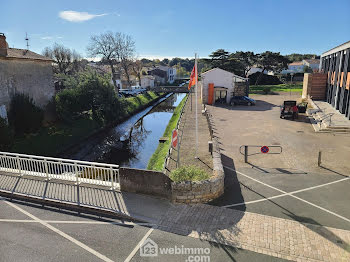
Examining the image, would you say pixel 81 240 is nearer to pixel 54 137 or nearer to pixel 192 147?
pixel 192 147

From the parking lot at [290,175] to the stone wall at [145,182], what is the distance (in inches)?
77.5

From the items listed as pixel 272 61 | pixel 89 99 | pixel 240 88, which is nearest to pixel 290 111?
pixel 240 88

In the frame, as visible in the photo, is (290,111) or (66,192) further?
(290,111)

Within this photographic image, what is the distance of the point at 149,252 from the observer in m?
6.68

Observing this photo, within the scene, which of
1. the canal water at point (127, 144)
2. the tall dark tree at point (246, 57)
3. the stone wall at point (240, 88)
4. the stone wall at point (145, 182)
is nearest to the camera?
the stone wall at point (145, 182)

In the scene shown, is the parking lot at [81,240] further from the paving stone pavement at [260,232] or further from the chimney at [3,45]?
the chimney at [3,45]

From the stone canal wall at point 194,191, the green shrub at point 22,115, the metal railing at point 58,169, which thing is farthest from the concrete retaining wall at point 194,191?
the green shrub at point 22,115

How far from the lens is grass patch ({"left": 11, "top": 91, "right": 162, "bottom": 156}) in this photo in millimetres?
19078

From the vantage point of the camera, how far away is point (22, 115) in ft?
A: 64.8

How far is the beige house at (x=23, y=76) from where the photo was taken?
62.6 feet

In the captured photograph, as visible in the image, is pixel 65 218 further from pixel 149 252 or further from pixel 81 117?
pixel 81 117

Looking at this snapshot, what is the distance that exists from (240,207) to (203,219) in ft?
5.08

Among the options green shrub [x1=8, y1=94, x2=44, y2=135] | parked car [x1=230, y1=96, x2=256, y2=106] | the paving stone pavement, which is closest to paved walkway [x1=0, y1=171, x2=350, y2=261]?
the paving stone pavement

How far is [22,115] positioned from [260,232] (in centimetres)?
1949
